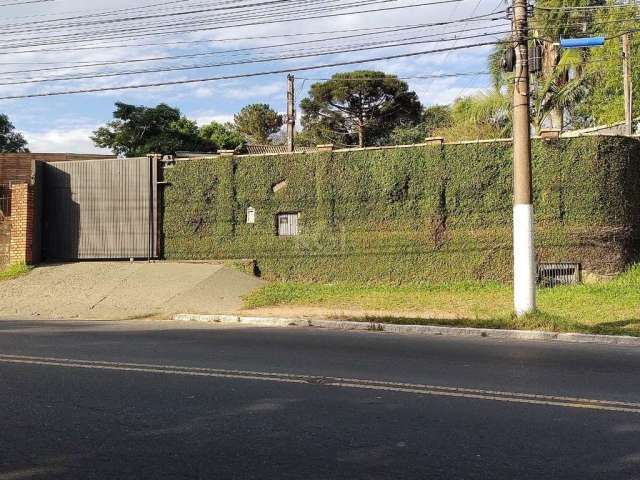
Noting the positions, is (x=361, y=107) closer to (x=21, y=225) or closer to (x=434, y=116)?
(x=434, y=116)

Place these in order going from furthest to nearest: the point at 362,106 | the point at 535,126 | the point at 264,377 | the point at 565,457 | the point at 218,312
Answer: the point at 362,106
the point at 535,126
the point at 218,312
the point at 264,377
the point at 565,457

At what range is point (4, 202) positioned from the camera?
64.7 feet

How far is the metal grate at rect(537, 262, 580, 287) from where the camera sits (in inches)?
667

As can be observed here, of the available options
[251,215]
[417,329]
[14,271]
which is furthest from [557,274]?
[14,271]

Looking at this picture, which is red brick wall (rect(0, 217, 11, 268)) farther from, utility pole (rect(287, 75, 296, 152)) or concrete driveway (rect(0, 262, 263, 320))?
utility pole (rect(287, 75, 296, 152))

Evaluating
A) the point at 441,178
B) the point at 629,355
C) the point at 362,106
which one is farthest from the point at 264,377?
the point at 362,106

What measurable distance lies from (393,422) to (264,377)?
6.91 feet

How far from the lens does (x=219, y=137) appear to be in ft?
143

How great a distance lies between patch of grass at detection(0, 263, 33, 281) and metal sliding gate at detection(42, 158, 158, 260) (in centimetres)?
126

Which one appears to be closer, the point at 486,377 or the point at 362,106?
the point at 486,377

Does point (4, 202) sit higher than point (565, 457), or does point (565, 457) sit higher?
point (4, 202)

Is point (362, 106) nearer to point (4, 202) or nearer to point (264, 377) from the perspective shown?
point (4, 202)

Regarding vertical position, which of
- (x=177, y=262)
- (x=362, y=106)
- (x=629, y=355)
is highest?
(x=362, y=106)

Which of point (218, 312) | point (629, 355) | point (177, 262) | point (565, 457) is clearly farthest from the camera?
point (177, 262)
